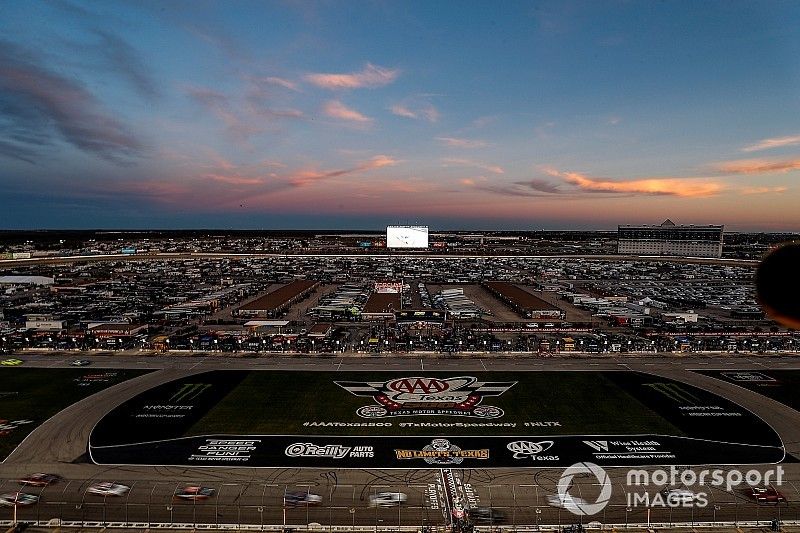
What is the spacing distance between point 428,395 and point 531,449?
9.14 meters

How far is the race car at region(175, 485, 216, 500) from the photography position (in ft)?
66.2

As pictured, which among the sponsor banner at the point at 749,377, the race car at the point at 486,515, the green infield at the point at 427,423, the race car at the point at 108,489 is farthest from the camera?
the sponsor banner at the point at 749,377

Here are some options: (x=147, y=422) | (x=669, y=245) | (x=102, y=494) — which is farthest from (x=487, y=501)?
(x=669, y=245)

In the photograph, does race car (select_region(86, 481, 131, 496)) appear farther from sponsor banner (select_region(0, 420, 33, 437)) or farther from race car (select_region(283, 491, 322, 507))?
sponsor banner (select_region(0, 420, 33, 437))

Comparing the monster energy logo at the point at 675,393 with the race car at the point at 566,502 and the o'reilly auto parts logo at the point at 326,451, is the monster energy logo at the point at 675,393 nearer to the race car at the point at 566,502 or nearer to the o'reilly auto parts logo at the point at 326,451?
the race car at the point at 566,502

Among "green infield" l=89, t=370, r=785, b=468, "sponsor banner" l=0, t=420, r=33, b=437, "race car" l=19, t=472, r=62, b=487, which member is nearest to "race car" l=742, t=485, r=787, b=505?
"green infield" l=89, t=370, r=785, b=468

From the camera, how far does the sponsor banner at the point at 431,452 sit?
23.4m

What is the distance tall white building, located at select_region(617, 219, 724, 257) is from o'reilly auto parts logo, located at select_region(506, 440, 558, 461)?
158m

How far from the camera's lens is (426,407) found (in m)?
30.3

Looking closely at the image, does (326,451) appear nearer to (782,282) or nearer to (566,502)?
(566,502)

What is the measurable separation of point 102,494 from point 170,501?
322cm

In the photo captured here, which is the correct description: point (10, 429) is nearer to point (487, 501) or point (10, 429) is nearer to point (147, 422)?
point (147, 422)

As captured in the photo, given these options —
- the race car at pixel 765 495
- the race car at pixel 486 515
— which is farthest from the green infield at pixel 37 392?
the race car at pixel 765 495

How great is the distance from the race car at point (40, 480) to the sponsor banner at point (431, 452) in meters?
1.89
